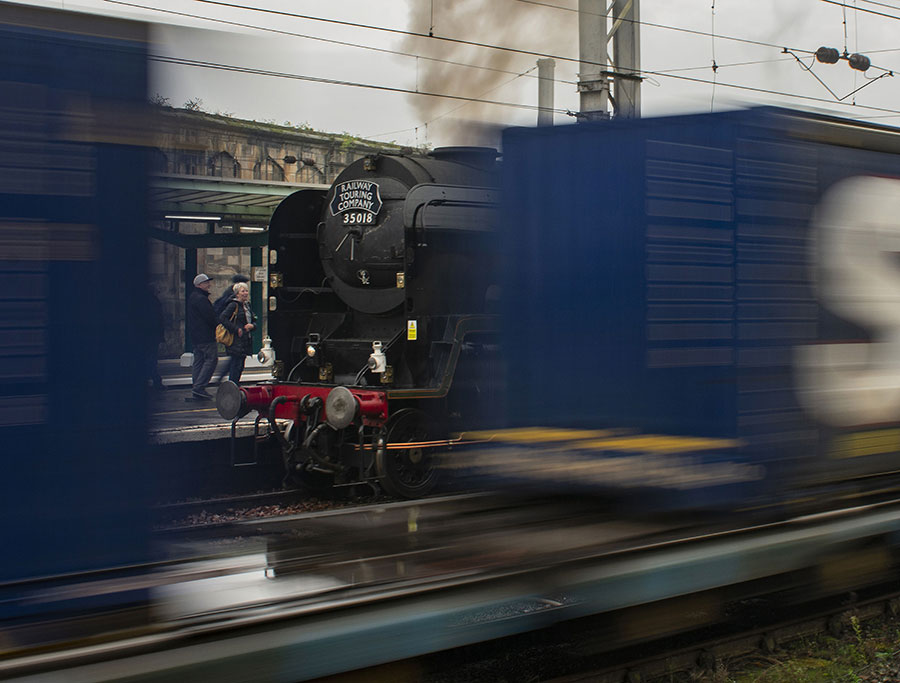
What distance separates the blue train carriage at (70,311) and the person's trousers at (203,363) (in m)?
8.16

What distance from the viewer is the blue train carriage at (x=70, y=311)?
2.66 m

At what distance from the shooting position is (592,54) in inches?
439

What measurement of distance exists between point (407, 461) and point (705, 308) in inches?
183

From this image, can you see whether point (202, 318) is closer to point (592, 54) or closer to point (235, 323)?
point (235, 323)

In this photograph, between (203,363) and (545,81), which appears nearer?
(203,363)

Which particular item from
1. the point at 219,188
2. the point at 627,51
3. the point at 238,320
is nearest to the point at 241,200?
the point at 219,188

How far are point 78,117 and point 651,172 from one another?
7.97ft

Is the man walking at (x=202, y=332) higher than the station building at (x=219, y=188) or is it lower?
lower

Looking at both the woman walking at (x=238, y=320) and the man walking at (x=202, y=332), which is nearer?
the man walking at (x=202, y=332)

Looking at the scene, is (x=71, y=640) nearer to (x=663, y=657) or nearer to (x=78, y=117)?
(x=78, y=117)

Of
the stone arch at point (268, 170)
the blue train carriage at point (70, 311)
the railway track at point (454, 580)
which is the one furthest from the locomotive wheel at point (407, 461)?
the stone arch at point (268, 170)

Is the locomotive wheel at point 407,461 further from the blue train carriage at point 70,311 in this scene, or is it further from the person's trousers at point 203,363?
the blue train carriage at point 70,311

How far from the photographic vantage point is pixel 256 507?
8.27 meters

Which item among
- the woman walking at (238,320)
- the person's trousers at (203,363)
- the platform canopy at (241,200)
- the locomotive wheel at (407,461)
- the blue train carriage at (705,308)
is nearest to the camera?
the blue train carriage at (705,308)
